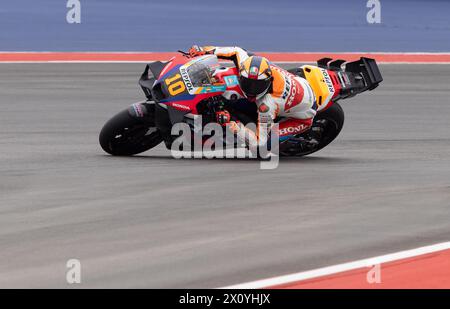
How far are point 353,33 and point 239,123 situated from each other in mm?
15088

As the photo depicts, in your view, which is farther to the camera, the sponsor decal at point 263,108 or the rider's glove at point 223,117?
the sponsor decal at point 263,108

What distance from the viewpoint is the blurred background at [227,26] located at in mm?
23694

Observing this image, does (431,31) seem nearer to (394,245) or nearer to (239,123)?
(239,123)

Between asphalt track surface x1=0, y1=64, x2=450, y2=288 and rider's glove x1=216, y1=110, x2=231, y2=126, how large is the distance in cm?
44

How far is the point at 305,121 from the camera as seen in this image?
11.4 metres

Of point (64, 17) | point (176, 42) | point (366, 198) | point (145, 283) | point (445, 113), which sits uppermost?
point (64, 17)

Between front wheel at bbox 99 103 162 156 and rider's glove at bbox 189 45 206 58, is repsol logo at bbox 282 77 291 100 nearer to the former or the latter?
rider's glove at bbox 189 45 206 58

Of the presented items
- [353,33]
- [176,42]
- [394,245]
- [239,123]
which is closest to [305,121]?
[239,123]

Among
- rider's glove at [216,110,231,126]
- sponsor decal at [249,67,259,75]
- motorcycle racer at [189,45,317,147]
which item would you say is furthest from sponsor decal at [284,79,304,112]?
rider's glove at [216,110,231,126]

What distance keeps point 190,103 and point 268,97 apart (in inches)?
31.8

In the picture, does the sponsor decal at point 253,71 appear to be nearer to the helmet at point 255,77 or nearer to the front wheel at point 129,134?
the helmet at point 255,77

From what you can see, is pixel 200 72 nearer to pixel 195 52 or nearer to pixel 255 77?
pixel 195 52

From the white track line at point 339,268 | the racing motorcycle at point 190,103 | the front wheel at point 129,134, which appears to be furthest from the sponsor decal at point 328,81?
the white track line at point 339,268

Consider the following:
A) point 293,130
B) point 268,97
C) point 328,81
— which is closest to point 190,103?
point 268,97
